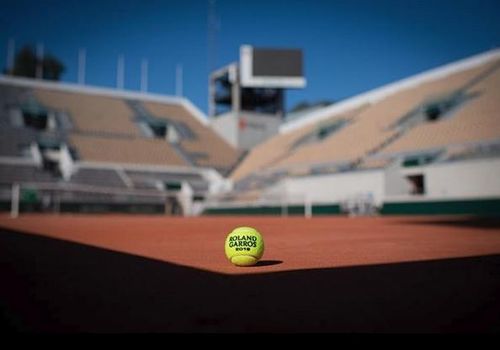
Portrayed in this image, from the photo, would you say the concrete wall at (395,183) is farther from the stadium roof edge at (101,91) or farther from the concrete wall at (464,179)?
the stadium roof edge at (101,91)

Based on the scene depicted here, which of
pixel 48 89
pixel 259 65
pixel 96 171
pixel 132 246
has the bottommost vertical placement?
pixel 132 246

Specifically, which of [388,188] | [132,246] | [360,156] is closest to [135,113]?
[360,156]

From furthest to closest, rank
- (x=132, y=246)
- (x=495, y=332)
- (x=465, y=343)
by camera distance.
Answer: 1. (x=132, y=246)
2. (x=495, y=332)
3. (x=465, y=343)

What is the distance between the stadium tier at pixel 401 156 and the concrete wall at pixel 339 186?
0.20 ft

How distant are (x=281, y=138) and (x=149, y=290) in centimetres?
3907

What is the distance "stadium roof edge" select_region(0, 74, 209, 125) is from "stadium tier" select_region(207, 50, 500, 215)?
13.7 metres

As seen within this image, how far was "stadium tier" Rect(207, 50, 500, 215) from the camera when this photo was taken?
21.2 meters

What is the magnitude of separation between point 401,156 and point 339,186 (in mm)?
3997

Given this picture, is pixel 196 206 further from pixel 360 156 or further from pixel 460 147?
pixel 460 147

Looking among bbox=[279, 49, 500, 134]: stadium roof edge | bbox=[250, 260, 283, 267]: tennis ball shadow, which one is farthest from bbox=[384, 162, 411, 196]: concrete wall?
bbox=[250, 260, 283, 267]: tennis ball shadow

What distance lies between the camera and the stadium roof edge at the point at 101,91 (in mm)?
38844

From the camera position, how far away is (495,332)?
2486 mm

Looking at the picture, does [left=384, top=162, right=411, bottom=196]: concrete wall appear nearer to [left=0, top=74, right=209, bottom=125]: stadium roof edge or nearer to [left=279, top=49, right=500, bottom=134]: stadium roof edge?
[left=279, top=49, right=500, bottom=134]: stadium roof edge

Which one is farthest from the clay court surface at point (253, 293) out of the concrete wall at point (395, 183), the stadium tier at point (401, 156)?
the concrete wall at point (395, 183)
